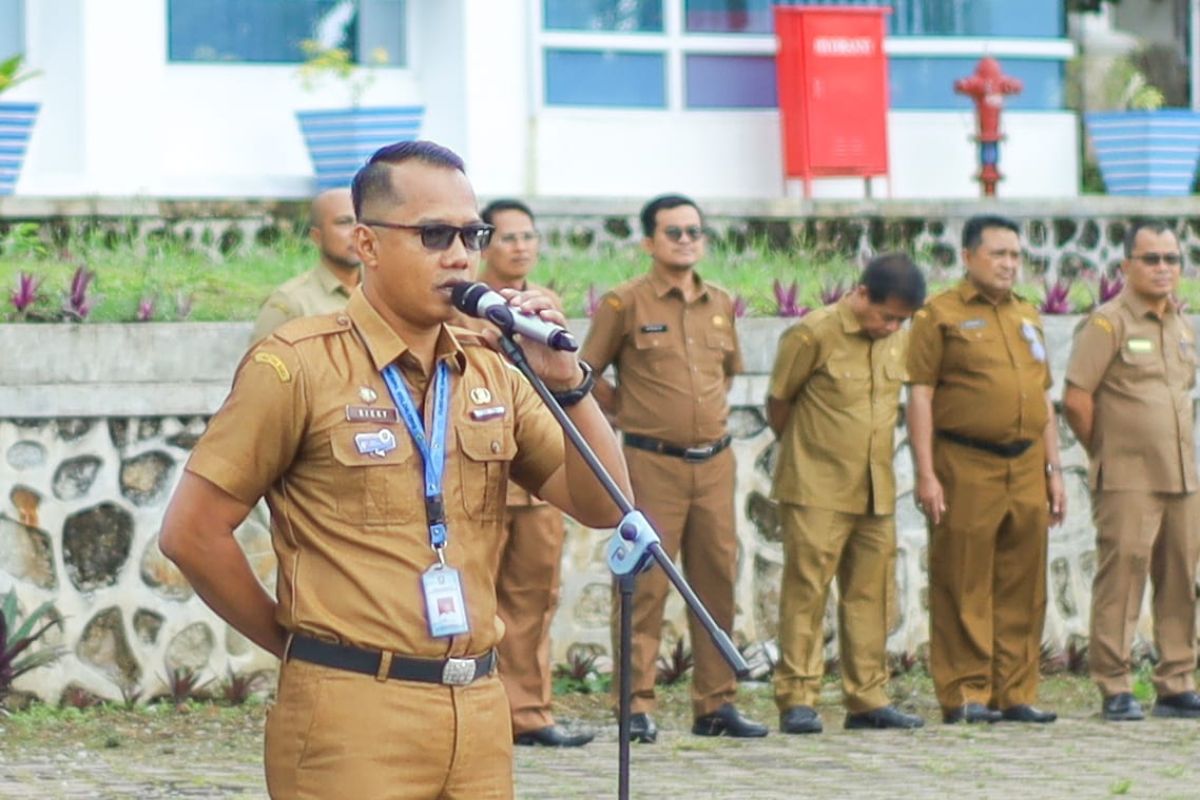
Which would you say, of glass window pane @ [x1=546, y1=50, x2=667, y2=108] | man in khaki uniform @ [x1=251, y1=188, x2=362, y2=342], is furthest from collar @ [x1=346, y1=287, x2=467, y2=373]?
glass window pane @ [x1=546, y1=50, x2=667, y2=108]

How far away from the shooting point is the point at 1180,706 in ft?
36.1

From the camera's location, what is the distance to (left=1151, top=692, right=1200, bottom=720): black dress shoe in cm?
1098

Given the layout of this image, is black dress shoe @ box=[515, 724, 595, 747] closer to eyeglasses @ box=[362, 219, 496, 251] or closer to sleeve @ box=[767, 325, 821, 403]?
sleeve @ box=[767, 325, 821, 403]

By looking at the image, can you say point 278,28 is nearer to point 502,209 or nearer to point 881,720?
point 502,209

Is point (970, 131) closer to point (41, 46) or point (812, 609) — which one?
point (41, 46)

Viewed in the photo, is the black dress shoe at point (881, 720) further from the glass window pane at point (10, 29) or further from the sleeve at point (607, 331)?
the glass window pane at point (10, 29)

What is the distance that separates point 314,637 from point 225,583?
0.82ft

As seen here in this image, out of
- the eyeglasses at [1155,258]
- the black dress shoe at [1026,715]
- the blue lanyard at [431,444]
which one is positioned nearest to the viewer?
the blue lanyard at [431,444]

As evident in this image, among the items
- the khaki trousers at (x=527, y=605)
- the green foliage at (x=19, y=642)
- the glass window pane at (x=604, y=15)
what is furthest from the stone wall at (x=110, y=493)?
the glass window pane at (x=604, y=15)

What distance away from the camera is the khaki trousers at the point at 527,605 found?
993 cm

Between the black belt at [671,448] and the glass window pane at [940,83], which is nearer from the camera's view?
the black belt at [671,448]

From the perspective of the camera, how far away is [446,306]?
4914 millimetres

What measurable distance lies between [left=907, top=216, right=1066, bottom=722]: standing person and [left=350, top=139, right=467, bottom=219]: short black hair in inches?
227

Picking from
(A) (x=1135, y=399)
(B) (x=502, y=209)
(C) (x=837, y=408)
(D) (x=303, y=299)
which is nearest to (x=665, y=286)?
(B) (x=502, y=209)
